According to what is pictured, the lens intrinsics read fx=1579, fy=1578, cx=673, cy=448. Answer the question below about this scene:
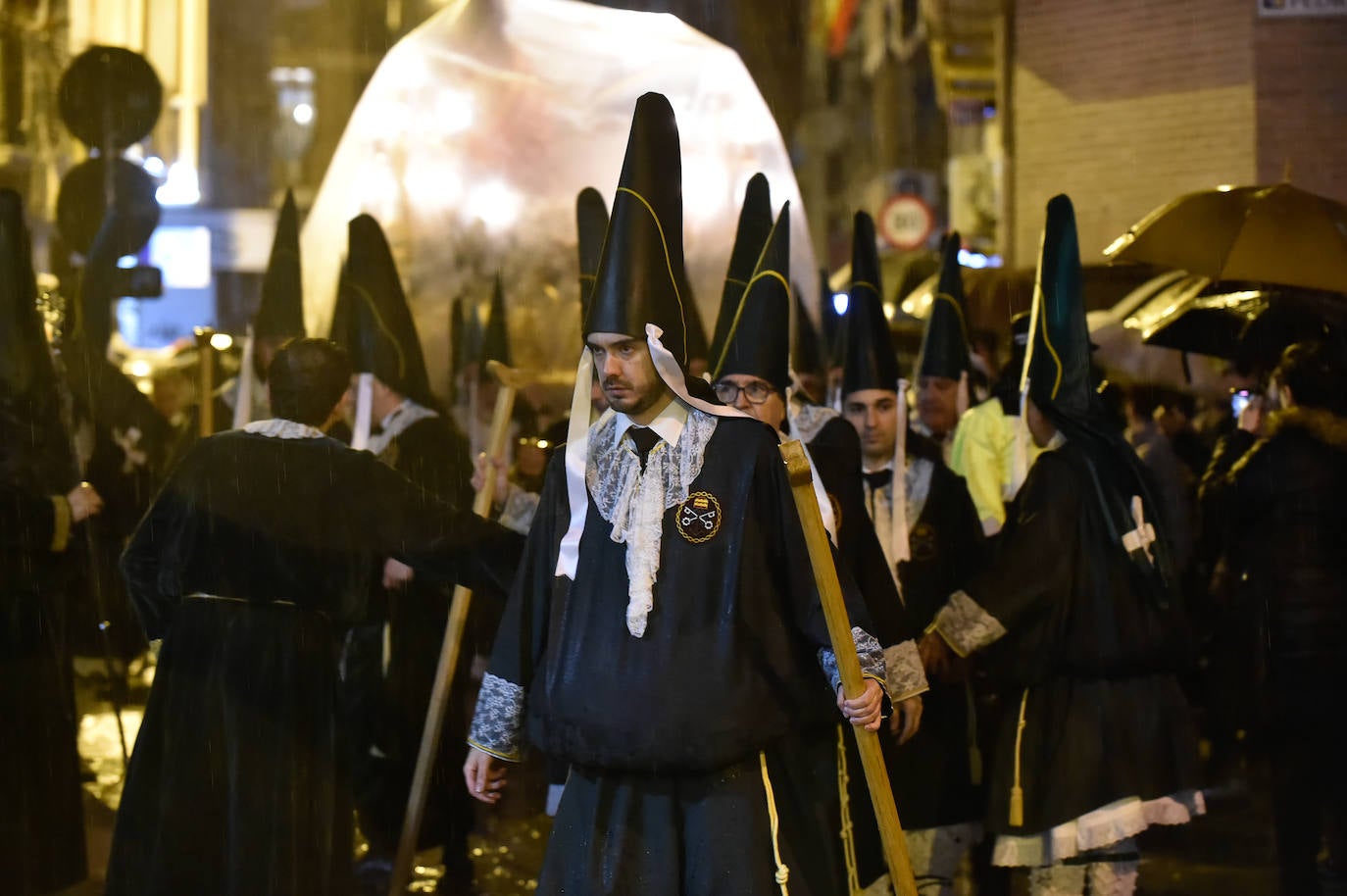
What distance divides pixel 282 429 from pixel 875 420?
2.40 m

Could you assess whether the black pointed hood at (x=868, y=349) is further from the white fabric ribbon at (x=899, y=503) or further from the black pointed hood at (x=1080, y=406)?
the black pointed hood at (x=1080, y=406)

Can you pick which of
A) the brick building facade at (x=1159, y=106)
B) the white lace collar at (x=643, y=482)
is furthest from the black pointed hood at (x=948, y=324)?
the brick building facade at (x=1159, y=106)

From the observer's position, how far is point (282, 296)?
27.9ft

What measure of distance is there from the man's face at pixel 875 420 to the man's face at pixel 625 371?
7.31 ft

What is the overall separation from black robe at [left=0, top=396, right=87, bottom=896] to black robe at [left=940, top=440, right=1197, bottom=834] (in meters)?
3.54

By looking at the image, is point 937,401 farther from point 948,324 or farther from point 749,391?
point 749,391

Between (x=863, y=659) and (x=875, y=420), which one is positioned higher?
(x=875, y=420)

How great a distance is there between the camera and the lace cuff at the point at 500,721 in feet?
14.3

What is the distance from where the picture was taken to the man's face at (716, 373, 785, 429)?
5402mm

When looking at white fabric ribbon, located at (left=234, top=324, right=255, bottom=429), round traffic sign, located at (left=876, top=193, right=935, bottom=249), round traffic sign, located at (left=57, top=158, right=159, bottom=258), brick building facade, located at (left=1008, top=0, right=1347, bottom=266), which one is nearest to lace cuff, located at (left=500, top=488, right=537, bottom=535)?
white fabric ribbon, located at (left=234, top=324, right=255, bottom=429)

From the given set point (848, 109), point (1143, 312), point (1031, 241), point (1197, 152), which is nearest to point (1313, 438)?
point (1143, 312)

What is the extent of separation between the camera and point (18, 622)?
627cm

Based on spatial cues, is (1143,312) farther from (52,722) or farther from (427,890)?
(52,722)

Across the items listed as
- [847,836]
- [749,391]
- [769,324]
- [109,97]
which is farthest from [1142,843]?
[109,97]
